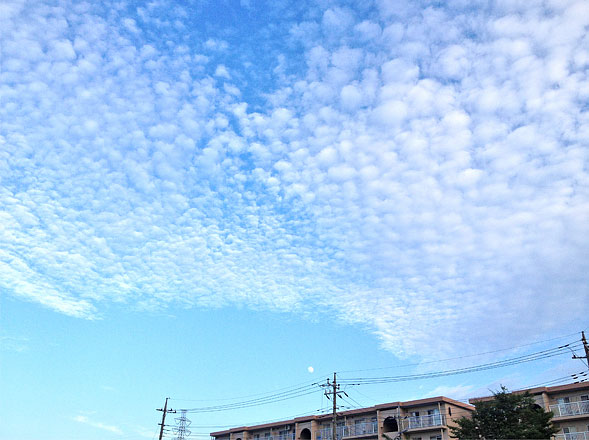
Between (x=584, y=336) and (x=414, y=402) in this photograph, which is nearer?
(x=584, y=336)

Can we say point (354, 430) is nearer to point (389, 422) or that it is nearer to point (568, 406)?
point (389, 422)

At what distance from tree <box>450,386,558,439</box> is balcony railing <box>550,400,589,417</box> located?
283 inches

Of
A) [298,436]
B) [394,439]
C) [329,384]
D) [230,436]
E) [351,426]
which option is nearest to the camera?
[329,384]

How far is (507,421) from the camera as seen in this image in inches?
1272

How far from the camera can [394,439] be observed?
45.5 metres

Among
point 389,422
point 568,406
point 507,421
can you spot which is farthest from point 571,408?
point 389,422

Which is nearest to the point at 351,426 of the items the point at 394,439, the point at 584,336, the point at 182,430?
the point at 394,439

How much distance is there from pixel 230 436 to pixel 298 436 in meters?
11.9

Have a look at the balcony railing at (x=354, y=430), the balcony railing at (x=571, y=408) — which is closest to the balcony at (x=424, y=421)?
the balcony railing at (x=354, y=430)

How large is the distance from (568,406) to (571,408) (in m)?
0.24

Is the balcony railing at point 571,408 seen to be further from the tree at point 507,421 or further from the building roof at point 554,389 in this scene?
the tree at point 507,421

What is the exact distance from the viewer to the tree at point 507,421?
3123 centimetres

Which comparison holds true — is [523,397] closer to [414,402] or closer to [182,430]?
[414,402]

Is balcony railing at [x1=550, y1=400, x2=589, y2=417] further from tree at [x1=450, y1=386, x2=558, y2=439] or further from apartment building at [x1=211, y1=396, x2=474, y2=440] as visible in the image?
apartment building at [x1=211, y1=396, x2=474, y2=440]
